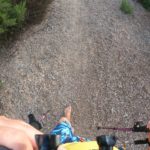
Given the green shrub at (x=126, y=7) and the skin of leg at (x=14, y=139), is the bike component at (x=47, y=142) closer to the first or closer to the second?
the skin of leg at (x=14, y=139)

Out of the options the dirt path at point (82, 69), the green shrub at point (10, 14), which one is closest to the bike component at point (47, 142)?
the dirt path at point (82, 69)

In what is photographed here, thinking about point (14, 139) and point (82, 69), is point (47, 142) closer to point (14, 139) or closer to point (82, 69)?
point (14, 139)

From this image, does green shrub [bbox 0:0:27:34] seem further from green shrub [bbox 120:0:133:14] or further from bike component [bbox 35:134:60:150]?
bike component [bbox 35:134:60:150]

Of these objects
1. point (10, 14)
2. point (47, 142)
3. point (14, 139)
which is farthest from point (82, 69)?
point (14, 139)

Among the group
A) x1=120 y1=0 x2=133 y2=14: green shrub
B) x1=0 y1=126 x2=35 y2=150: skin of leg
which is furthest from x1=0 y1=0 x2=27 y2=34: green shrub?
x1=0 y1=126 x2=35 y2=150: skin of leg

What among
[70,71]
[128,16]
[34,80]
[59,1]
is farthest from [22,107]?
[128,16]

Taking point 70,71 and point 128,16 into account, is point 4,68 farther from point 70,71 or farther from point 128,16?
point 128,16
